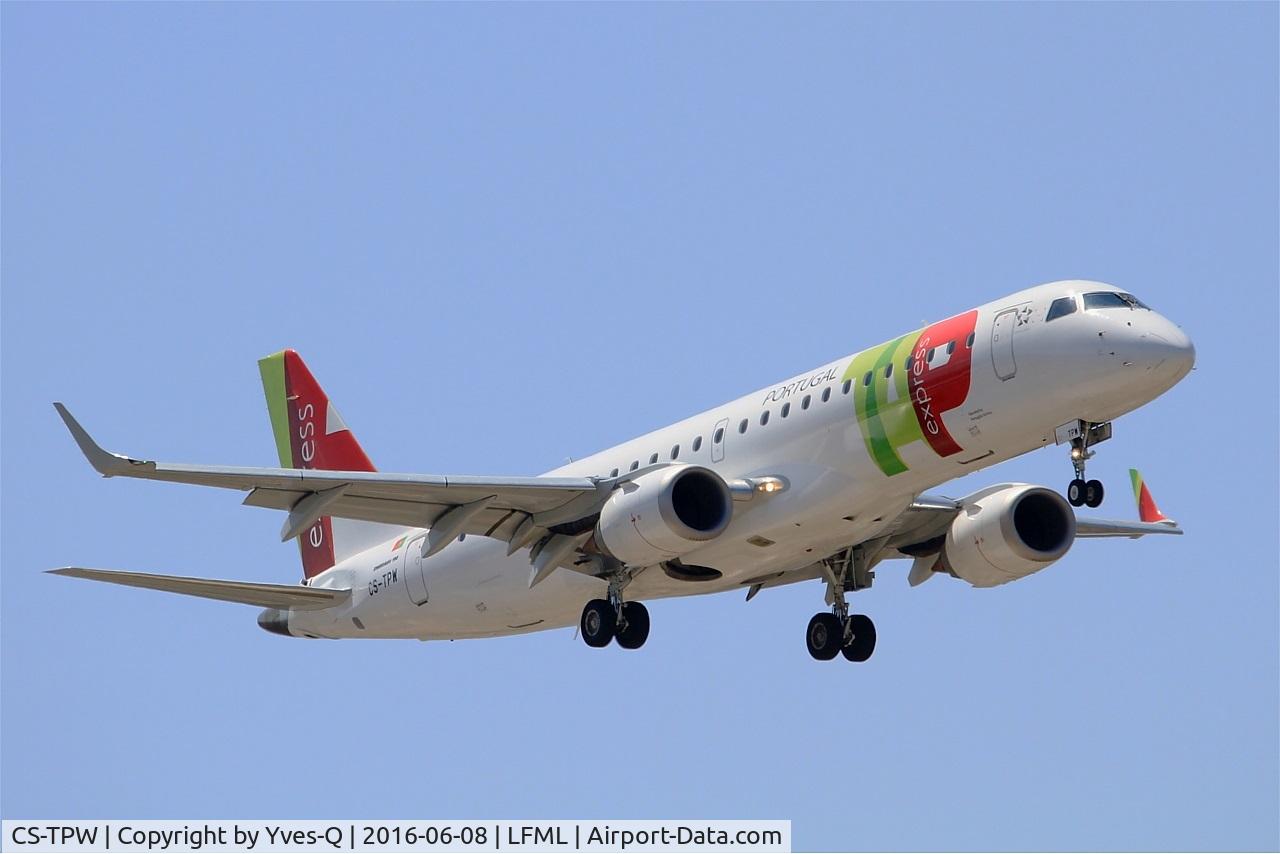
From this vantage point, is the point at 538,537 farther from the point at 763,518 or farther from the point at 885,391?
the point at 885,391

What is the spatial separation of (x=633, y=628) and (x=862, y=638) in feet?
15.7

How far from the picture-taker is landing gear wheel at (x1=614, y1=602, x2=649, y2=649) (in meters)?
36.6

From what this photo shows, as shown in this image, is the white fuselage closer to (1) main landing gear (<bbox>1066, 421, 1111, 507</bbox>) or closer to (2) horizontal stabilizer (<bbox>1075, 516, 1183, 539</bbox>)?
(1) main landing gear (<bbox>1066, 421, 1111, 507</bbox>)

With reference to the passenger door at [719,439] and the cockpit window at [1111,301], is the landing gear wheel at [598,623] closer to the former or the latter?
the passenger door at [719,439]

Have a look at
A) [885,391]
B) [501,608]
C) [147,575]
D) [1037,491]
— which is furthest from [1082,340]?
Answer: [147,575]

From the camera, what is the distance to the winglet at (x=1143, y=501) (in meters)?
41.4

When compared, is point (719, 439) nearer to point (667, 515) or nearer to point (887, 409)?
point (667, 515)

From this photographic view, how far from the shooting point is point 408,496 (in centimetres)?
3491

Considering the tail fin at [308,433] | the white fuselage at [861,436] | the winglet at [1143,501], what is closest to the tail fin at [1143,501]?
the winglet at [1143,501]

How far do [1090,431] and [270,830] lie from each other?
14.0m

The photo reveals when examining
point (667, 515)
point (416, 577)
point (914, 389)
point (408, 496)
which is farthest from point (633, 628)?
point (914, 389)

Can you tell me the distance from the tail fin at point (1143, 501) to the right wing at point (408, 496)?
39.3 ft

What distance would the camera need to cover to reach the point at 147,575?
36.3 m

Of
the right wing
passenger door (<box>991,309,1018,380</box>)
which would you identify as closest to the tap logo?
passenger door (<box>991,309,1018,380</box>)
